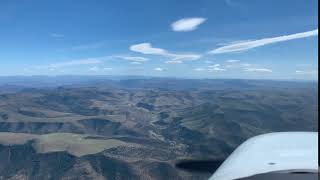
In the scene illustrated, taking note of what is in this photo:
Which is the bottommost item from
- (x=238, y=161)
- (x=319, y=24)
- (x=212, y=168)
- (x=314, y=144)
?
(x=212, y=168)

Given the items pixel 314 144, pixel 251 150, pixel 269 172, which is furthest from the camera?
pixel 251 150

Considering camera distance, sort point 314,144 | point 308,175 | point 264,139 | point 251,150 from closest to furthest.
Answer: point 308,175 < point 314,144 < point 251,150 < point 264,139

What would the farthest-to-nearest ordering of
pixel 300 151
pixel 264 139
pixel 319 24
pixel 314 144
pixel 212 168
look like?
pixel 212 168
pixel 264 139
pixel 314 144
pixel 300 151
pixel 319 24

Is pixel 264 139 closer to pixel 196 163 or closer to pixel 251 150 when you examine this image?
pixel 251 150

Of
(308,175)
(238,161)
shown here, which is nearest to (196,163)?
(238,161)

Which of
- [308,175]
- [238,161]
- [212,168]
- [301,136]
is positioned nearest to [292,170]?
[308,175]

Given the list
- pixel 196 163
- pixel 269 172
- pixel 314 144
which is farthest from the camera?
pixel 196 163

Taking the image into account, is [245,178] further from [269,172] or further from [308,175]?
[308,175]

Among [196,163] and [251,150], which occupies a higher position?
[251,150]

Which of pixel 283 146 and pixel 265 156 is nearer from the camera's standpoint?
pixel 265 156
